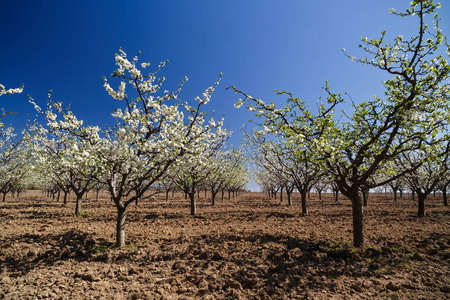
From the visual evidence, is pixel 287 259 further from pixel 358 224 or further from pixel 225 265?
pixel 358 224

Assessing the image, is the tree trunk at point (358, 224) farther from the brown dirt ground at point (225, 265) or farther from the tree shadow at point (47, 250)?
the tree shadow at point (47, 250)

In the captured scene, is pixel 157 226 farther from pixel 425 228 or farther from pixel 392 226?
pixel 425 228

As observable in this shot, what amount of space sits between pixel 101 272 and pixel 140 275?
1300 mm

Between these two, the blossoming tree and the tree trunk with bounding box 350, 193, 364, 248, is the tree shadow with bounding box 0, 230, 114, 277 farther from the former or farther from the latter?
the tree trunk with bounding box 350, 193, 364, 248

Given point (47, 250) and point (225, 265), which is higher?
point (225, 265)

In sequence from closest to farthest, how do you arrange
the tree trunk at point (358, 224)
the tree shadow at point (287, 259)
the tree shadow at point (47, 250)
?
1. the tree shadow at point (287, 259)
2. the tree shadow at point (47, 250)
3. the tree trunk at point (358, 224)

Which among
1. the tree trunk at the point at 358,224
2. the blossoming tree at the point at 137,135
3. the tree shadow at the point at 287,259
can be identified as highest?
the blossoming tree at the point at 137,135

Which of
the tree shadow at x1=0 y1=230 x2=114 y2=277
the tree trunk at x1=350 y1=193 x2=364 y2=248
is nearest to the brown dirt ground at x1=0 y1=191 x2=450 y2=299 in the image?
the tree shadow at x1=0 y1=230 x2=114 y2=277

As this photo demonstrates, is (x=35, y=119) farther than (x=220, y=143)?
No

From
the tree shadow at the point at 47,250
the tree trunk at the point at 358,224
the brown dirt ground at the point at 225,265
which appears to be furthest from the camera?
the tree trunk at the point at 358,224

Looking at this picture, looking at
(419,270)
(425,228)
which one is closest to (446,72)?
(419,270)

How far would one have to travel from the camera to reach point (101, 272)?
6.02 metres

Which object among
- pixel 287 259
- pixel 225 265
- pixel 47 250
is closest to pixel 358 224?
pixel 287 259

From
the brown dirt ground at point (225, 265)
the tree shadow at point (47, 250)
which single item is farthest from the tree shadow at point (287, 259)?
the tree shadow at point (47, 250)
